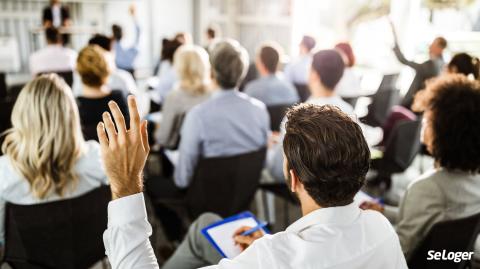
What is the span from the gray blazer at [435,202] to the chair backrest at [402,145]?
1424 millimetres

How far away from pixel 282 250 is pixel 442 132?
1062 millimetres

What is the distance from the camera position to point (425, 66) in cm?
443

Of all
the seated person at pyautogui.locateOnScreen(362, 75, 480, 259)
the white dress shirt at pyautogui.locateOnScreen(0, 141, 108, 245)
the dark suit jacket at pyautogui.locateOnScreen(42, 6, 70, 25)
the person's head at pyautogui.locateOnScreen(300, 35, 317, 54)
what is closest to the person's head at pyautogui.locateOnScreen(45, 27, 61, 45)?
the dark suit jacket at pyautogui.locateOnScreen(42, 6, 70, 25)

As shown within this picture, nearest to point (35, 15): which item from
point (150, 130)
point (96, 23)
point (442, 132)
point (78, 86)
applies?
point (96, 23)

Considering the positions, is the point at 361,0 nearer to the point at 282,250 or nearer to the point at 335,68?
the point at 335,68

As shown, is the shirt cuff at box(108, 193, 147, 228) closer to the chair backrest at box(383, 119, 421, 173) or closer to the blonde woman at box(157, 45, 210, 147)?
the blonde woman at box(157, 45, 210, 147)

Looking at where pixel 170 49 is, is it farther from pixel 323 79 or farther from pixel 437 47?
pixel 437 47

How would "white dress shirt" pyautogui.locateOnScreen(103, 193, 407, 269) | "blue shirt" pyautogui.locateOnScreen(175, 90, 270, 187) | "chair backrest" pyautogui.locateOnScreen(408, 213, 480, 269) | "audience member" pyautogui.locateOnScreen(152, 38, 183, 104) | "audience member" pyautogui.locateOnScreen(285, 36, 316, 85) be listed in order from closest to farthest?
"white dress shirt" pyautogui.locateOnScreen(103, 193, 407, 269) → "chair backrest" pyautogui.locateOnScreen(408, 213, 480, 269) → "blue shirt" pyautogui.locateOnScreen(175, 90, 270, 187) → "audience member" pyautogui.locateOnScreen(152, 38, 183, 104) → "audience member" pyautogui.locateOnScreen(285, 36, 316, 85)

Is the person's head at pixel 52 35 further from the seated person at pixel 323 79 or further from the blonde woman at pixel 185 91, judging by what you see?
the seated person at pixel 323 79

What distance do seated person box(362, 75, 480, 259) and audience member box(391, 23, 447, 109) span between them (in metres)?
2.76

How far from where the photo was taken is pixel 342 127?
99cm

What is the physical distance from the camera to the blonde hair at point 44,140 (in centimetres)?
170

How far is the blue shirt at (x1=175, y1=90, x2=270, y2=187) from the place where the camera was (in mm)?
2471

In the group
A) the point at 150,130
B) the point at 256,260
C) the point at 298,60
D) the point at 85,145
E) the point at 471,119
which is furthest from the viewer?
the point at 298,60
